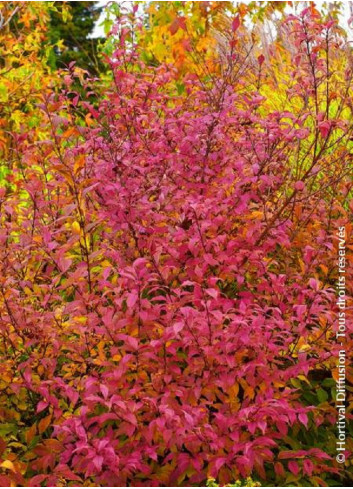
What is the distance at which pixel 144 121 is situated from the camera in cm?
371

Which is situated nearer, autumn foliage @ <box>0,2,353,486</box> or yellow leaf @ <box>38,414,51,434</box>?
autumn foliage @ <box>0,2,353,486</box>

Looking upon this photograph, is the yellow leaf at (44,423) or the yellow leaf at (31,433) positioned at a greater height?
the yellow leaf at (44,423)

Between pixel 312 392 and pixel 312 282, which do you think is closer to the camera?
pixel 312 282

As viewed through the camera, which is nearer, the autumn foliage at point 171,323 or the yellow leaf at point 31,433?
the autumn foliage at point 171,323

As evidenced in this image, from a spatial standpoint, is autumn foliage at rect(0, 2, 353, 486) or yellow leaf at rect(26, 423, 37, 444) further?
yellow leaf at rect(26, 423, 37, 444)

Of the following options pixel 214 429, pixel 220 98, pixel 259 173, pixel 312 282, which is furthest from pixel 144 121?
pixel 214 429

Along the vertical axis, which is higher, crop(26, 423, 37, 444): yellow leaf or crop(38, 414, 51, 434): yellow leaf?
crop(38, 414, 51, 434): yellow leaf

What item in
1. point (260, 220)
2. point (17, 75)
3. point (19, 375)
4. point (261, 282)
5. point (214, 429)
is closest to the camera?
point (214, 429)

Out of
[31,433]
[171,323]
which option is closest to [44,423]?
[31,433]

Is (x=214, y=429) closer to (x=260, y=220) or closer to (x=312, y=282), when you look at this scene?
(x=312, y=282)

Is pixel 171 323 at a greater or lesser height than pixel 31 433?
greater

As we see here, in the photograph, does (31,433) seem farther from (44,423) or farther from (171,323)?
(171,323)

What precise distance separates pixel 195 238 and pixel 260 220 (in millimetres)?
689

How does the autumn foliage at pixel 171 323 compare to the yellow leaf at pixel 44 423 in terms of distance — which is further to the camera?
the yellow leaf at pixel 44 423
